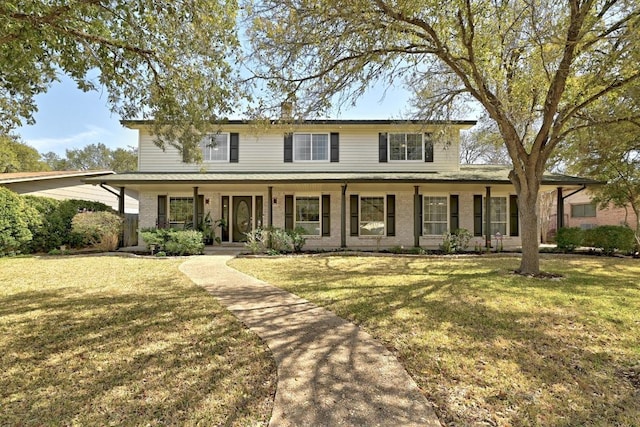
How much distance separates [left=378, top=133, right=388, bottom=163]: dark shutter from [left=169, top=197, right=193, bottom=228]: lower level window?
8.90 meters

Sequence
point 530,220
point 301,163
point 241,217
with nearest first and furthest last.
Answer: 1. point 530,220
2. point 301,163
3. point 241,217

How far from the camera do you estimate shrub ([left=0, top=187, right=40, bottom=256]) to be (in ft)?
36.0

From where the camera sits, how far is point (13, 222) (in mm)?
11289

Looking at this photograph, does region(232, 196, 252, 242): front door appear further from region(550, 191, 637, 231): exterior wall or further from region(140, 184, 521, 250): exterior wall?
region(550, 191, 637, 231): exterior wall

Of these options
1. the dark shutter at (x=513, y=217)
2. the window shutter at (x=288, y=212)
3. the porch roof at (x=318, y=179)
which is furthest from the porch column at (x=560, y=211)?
the window shutter at (x=288, y=212)

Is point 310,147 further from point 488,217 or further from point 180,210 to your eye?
point 488,217

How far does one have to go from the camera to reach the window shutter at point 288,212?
47.6 feet

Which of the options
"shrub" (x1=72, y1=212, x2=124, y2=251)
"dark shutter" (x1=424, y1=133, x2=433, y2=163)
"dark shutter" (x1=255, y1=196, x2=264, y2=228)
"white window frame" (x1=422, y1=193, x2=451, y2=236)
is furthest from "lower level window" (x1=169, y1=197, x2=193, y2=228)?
"dark shutter" (x1=424, y1=133, x2=433, y2=163)

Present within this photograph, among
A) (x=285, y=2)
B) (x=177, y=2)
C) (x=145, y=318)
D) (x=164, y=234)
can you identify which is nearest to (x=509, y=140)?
(x=285, y=2)

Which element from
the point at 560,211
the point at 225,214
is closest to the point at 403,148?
the point at 560,211

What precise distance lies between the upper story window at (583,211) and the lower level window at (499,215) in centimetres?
1577

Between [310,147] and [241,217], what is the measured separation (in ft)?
14.7

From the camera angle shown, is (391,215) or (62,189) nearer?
(391,215)

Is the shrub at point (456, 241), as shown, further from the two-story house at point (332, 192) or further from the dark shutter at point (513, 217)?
the dark shutter at point (513, 217)
